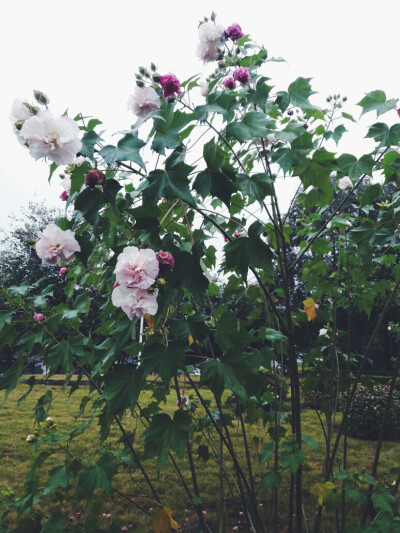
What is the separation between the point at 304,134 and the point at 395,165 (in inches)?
18.4

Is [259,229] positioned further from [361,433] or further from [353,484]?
[361,433]

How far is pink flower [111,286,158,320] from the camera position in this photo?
33.9 inches

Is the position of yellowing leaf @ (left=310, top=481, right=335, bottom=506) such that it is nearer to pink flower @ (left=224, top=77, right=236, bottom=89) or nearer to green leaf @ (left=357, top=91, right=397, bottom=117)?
green leaf @ (left=357, top=91, right=397, bottom=117)

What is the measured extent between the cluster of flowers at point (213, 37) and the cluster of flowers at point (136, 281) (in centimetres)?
94

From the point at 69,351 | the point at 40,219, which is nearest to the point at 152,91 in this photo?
the point at 69,351

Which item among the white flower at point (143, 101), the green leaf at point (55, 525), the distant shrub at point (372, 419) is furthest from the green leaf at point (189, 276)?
the distant shrub at point (372, 419)

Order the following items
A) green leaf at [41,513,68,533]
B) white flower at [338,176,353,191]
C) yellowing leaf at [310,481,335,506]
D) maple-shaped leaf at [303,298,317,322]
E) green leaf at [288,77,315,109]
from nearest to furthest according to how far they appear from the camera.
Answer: green leaf at [288,77,315,109], green leaf at [41,513,68,533], yellowing leaf at [310,481,335,506], white flower at [338,176,353,191], maple-shaped leaf at [303,298,317,322]

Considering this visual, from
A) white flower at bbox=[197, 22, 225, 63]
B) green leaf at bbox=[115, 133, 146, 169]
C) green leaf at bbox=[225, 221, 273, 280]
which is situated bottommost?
green leaf at bbox=[225, 221, 273, 280]

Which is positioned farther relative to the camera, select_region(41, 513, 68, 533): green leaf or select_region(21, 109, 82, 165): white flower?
select_region(41, 513, 68, 533): green leaf

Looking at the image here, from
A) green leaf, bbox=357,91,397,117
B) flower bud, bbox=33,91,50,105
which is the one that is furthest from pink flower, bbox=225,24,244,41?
flower bud, bbox=33,91,50,105

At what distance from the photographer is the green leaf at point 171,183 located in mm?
863

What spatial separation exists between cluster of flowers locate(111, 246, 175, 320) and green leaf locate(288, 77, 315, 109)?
0.75 meters

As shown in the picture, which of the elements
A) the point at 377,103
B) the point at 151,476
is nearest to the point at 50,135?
the point at 377,103

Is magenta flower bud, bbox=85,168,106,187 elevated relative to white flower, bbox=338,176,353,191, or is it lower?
lower
